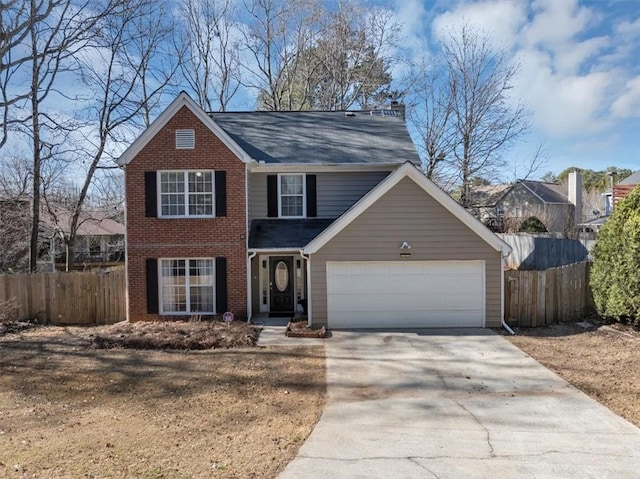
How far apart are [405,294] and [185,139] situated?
8.13 meters

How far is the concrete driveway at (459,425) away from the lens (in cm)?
491

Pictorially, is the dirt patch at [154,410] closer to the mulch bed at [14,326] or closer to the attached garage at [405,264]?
the mulch bed at [14,326]

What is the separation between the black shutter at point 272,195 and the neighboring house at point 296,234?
3 cm

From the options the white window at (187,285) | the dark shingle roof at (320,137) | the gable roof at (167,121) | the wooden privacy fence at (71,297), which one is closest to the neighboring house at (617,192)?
the dark shingle roof at (320,137)

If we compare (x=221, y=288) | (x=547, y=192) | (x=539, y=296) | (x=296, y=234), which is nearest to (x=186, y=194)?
(x=221, y=288)

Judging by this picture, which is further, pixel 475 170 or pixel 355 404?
pixel 475 170

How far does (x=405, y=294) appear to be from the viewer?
1267 cm

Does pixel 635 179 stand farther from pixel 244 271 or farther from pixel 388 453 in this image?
pixel 388 453

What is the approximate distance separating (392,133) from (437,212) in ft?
18.1

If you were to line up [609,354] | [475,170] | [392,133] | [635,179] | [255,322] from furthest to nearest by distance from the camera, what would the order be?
1. [635,179]
2. [475,170]
3. [392,133]
4. [255,322]
5. [609,354]

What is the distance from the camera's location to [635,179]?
29.4 m

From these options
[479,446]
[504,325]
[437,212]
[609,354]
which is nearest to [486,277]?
[504,325]

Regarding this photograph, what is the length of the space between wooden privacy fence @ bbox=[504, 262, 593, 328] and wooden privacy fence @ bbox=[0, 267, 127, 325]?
38.9ft

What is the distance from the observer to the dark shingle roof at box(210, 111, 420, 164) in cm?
1484
